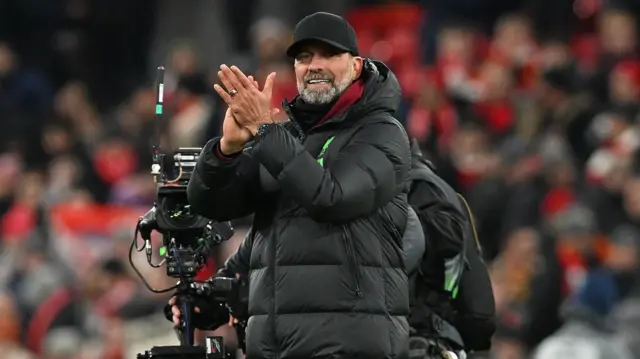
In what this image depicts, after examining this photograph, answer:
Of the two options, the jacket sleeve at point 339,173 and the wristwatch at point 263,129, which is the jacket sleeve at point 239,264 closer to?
the jacket sleeve at point 339,173

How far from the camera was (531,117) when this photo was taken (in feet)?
51.8

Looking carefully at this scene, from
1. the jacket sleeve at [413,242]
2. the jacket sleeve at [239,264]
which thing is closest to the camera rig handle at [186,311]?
the jacket sleeve at [239,264]

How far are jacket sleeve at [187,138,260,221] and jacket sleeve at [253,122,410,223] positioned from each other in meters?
0.24

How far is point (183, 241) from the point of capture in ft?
27.6

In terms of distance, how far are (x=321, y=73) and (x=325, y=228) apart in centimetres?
63

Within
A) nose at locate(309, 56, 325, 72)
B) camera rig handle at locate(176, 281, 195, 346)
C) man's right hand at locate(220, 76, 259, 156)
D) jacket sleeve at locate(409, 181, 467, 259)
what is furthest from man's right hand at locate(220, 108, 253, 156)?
jacket sleeve at locate(409, 181, 467, 259)

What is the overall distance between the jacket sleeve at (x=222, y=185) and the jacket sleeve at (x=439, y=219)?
4.06 ft

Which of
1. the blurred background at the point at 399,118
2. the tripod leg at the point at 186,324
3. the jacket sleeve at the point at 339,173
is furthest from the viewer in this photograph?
the blurred background at the point at 399,118

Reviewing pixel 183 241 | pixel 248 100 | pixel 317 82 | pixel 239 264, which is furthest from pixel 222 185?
pixel 239 264

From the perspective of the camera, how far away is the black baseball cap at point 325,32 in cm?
767

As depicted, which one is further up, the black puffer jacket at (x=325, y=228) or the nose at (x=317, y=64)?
the nose at (x=317, y=64)

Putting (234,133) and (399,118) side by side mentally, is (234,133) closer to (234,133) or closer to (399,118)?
(234,133)

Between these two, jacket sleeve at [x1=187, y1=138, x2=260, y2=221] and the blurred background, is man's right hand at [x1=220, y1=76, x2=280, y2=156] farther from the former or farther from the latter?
the blurred background

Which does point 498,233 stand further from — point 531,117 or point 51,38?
point 51,38
